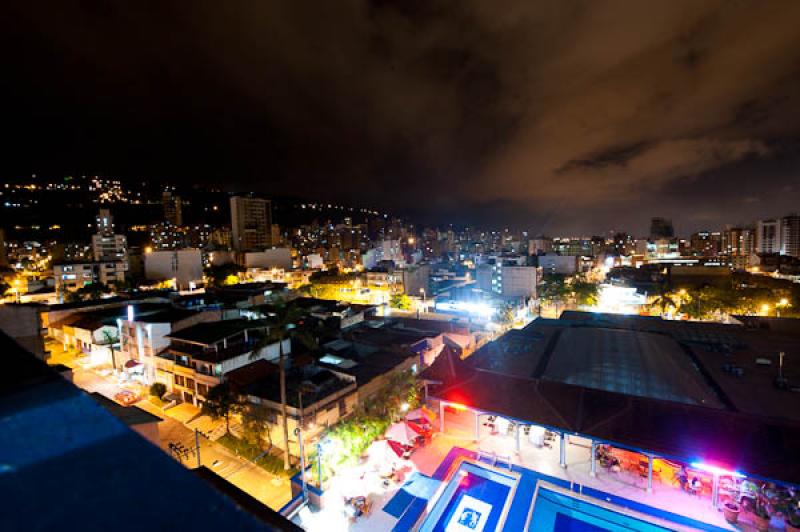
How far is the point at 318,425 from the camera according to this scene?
13.9 meters

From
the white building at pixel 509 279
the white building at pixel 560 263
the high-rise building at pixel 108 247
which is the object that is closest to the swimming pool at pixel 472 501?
the white building at pixel 509 279

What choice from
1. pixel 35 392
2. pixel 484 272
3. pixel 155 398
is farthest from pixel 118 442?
pixel 484 272

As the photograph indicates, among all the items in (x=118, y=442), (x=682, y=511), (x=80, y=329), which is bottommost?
(x=682, y=511)

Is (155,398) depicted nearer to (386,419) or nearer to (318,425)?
(318,425)

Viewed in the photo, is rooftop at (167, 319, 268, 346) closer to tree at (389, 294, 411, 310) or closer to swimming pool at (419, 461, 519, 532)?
swimming pool at (419, 461, 519, 532)

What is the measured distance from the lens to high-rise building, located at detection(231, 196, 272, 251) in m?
84.5

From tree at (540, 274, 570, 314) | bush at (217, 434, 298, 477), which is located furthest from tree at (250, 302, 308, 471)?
tree at (540, 274, 570, 314)

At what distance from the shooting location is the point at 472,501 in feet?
35.0

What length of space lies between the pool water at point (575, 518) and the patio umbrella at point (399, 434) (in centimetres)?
463

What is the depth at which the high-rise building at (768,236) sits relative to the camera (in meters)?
91.7

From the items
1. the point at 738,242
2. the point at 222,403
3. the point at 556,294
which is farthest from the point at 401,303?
the point at 738,242

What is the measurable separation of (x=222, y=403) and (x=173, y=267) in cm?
4372

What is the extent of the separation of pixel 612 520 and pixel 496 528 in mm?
3203

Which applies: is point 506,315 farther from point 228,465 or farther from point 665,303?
point 228,465
